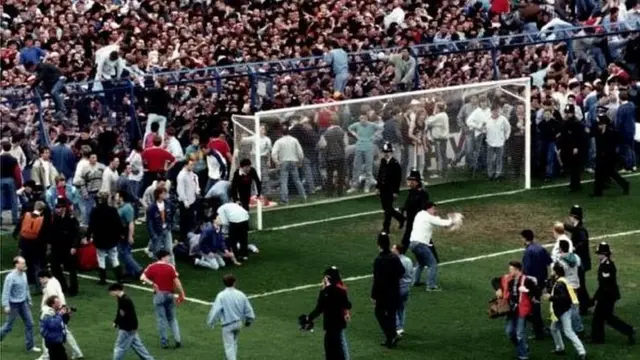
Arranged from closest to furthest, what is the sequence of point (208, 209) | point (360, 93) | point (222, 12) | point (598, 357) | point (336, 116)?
point (598, 357)
point (208, 209)
point (336, 116)
point (360, 93)
point (222, 12)

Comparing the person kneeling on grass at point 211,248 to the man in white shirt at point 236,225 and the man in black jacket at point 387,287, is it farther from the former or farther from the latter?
the man in black jacket at point 387,287

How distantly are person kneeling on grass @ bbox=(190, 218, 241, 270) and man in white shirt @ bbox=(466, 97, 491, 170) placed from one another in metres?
8.58

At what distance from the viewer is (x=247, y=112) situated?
48938 mm

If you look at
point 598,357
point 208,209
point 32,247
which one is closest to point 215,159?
point 208,209

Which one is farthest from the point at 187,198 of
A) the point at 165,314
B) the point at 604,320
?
the point at 604,320

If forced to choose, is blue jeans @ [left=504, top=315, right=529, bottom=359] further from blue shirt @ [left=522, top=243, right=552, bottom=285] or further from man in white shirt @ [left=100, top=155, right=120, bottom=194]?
man in white shirt @ [left=100, top=155, right=120, bottom=194]

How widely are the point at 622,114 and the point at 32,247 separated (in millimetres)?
15651

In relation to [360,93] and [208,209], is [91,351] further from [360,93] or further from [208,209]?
[360,93]

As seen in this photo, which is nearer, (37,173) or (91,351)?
(91,351)

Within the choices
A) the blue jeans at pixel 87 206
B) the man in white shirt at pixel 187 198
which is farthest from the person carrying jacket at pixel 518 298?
the blue jeans at pixel 87 206

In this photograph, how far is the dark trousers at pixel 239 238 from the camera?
138ft

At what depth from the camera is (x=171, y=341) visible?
36.3 metres

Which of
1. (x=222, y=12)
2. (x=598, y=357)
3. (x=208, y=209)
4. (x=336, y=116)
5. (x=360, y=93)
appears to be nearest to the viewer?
(x=598, y=357)

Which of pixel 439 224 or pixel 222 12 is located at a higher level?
pixel 222 12
